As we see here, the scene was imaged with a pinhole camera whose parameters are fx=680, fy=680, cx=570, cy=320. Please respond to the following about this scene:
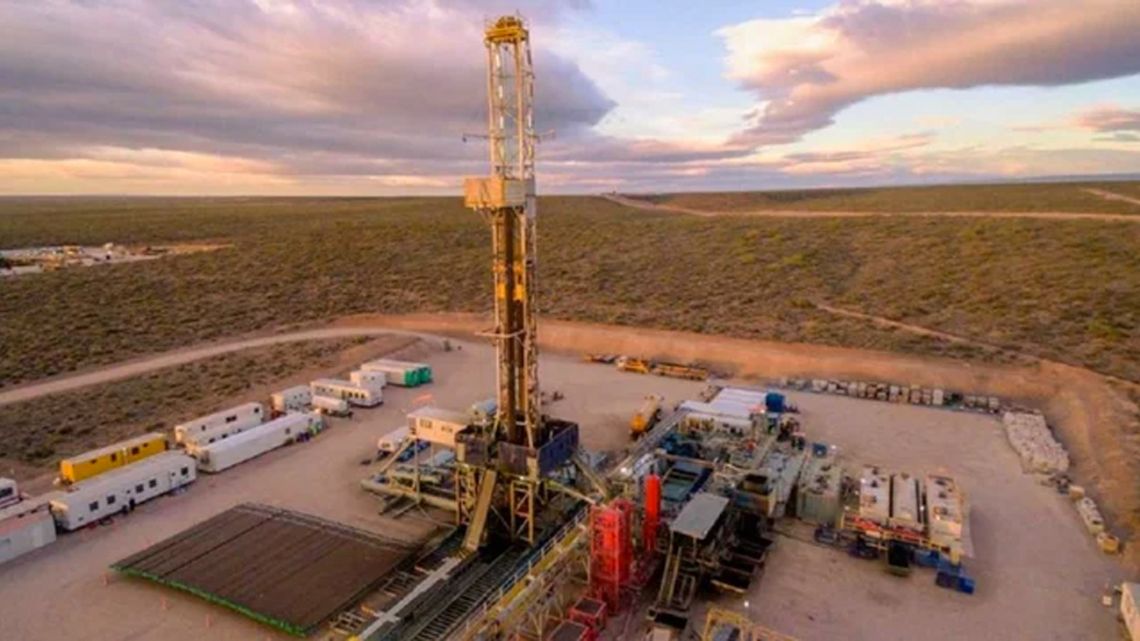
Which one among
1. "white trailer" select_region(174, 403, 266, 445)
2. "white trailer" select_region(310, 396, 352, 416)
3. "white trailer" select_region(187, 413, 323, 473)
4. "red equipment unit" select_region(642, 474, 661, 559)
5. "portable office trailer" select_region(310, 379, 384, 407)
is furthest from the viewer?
"portable office trailer" select_region(310, 379, 384, 407)

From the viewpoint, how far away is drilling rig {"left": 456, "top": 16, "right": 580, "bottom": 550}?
55.8 ft

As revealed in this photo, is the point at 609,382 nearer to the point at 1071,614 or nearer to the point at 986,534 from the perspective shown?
the point at 986,534

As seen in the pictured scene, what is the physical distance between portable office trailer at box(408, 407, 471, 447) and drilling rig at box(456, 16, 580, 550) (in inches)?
112

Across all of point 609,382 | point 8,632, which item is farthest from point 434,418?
point 609,382

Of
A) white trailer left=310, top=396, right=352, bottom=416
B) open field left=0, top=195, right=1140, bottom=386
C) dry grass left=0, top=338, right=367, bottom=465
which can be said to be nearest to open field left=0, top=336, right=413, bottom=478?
dry grass left=0, top=338, right=367, bottom=465

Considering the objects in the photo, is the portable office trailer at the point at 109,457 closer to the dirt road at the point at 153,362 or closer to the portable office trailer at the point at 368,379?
the portable office trailer at the point at 368,379

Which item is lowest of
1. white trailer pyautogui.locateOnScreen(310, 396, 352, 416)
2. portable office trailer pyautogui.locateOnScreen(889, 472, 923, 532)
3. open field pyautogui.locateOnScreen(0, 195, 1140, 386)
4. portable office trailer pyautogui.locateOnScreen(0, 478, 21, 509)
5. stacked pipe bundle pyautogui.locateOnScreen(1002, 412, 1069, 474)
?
stacked pipe bundle pyautogui.locateOnScreen(1002, 412, 1069, 474)

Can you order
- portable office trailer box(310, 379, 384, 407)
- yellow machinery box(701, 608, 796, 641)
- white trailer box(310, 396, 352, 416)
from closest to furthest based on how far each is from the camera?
1. yellow machinery box(701, 608, 796, 641)
2. white trailer box(310, 396, 352, 416)
3. portable office trailer box(310, 379, 384, 407)

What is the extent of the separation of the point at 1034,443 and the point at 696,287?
30058 millimetres

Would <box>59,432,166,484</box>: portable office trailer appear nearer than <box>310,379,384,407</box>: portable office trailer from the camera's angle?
Yes

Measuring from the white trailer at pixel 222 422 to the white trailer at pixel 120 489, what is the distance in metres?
1.60

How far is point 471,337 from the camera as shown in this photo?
4481 cm

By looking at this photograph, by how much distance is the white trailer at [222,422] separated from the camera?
2550 centimetres

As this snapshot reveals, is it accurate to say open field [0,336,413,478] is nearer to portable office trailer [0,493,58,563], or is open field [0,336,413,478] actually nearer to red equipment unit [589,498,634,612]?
portable office trailer [0,493,58,563]
